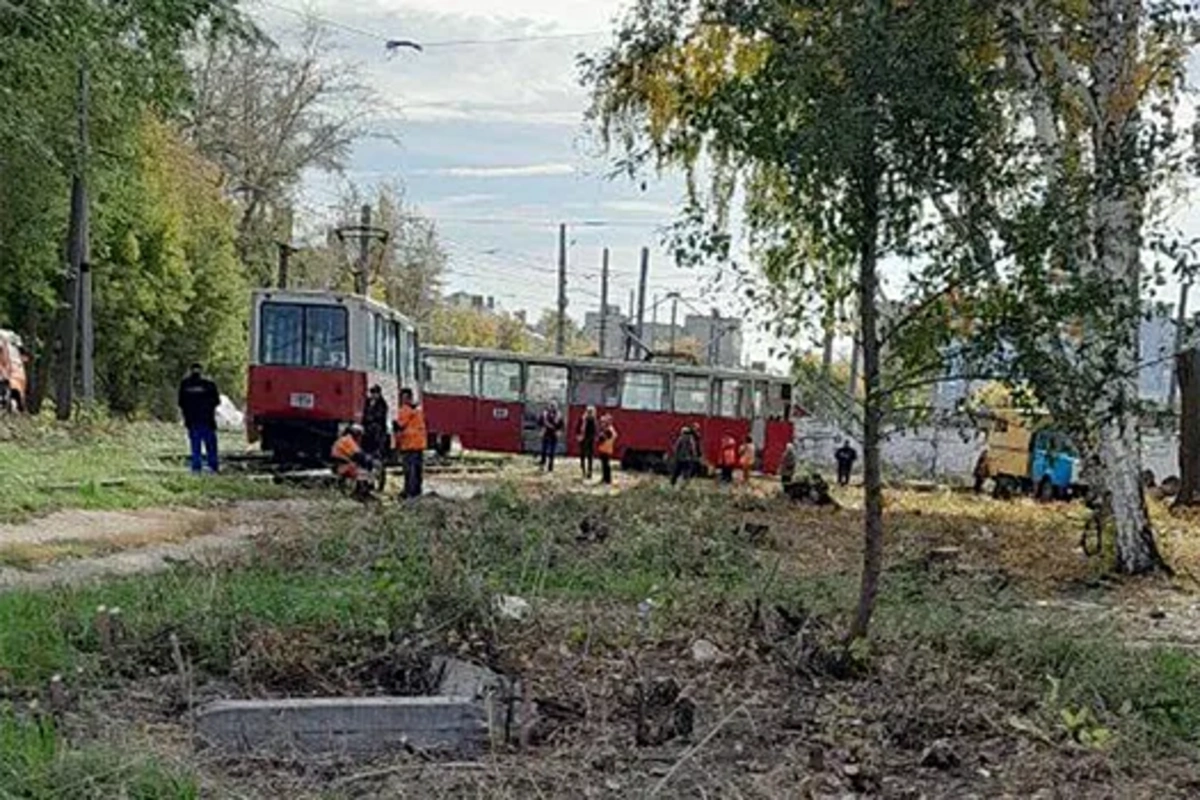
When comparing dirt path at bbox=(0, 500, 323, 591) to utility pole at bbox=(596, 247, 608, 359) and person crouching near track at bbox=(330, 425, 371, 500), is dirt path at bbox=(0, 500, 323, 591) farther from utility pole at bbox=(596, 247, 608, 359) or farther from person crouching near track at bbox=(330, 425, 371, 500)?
utility pole at bbox=(596, 247, 608, 359)

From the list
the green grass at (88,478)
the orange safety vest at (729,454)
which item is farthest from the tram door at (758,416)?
the green grass at (88,478)

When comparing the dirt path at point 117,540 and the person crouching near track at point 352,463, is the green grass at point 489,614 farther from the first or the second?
the person crouching near track at point 352,463

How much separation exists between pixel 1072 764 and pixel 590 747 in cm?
198

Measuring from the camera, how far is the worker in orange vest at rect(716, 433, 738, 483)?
35625 millimetres

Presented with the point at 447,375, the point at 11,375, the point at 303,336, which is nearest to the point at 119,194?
the point at 11,375

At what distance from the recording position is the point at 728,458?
119 feet

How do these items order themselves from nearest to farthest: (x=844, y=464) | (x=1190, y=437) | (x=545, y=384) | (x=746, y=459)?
(x=1190, y=437)
(x=844, y=464)
(x=746, y=459)
(x=545, y=384)

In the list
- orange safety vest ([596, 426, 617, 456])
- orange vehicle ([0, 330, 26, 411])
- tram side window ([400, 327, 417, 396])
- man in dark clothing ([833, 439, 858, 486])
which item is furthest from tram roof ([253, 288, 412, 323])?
man in dark clothing ([833, 439, 858, 486])

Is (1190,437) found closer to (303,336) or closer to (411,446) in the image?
(411,446)

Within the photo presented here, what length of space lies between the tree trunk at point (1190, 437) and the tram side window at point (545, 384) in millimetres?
15744

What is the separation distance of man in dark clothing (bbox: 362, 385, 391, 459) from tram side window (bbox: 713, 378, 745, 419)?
1470 centimetres

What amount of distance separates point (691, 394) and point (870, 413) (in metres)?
30.0

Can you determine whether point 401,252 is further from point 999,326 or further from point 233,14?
point 999,326

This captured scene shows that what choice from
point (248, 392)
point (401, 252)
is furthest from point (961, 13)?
point (401, 252)
